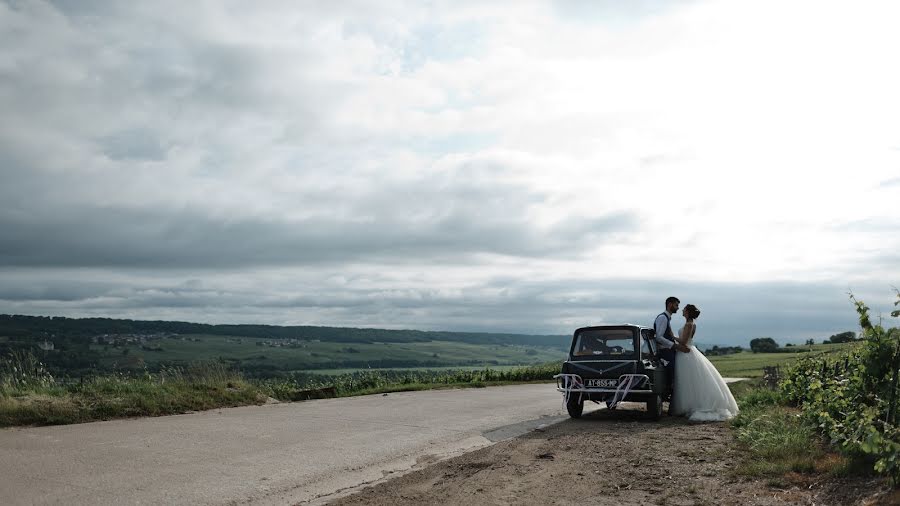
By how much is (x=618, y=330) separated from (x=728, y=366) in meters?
27.5

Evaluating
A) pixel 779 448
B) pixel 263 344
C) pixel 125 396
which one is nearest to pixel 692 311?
pixel 779 448

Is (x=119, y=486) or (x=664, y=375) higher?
(x=664, y=375)

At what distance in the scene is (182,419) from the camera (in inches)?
502

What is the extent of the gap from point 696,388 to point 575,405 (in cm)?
241

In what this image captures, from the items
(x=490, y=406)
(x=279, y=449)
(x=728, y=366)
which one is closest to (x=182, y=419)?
(x=279, y=449)

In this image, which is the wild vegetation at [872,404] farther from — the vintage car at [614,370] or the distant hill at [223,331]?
the distant hill at [223,331]

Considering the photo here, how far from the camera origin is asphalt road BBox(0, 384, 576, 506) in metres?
7.30

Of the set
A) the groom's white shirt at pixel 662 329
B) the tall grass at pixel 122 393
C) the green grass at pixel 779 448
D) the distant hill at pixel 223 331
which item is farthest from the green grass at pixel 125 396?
the distant hill at pixel 223 331

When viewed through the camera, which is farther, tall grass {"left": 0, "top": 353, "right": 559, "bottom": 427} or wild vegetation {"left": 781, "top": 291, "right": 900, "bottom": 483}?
tall grass {"left": 0, "top": 353, "right": 559, "bottom": 427}

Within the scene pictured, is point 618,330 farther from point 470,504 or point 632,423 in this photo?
point 470,504

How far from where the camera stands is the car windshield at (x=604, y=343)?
46.4 ft

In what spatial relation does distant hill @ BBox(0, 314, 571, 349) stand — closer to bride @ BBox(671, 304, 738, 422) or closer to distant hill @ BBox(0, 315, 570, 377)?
distant hill @ BBox(0, 315, 570, 377)

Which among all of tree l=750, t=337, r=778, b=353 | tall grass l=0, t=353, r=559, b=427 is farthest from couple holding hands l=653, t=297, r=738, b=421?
tree l=750, t=337, r=778, b=353

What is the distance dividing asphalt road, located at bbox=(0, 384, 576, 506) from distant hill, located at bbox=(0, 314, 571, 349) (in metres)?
54.8
